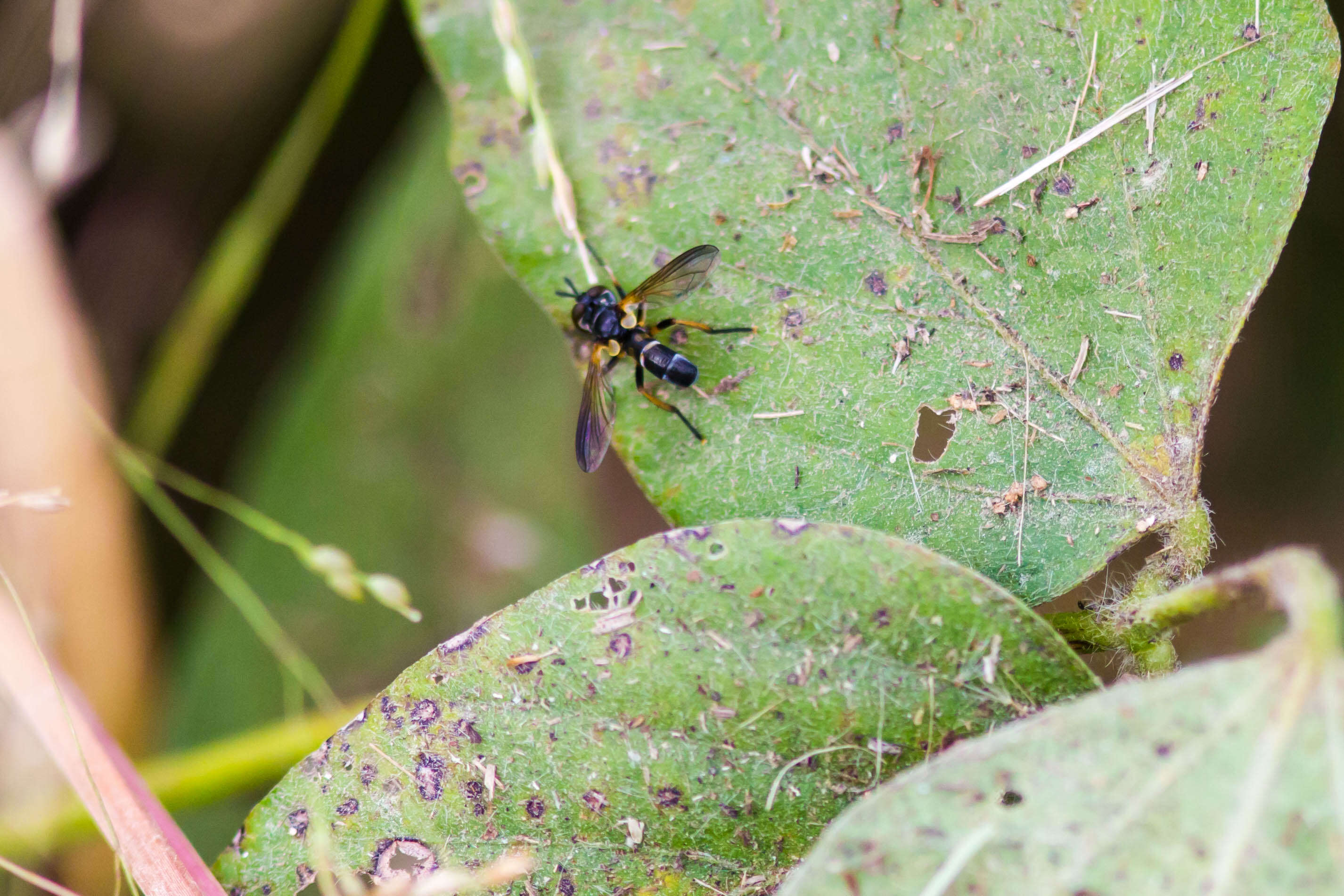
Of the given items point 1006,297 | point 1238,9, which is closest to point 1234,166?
point 1238,9

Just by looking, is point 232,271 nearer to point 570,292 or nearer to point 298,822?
point 570,292

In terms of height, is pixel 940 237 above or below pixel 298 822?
above

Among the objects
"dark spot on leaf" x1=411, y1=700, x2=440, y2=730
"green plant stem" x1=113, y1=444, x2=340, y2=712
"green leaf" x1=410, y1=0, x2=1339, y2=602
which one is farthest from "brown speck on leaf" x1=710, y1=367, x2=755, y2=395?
"green plant stem" x1=113, y1=444, x2=340, y2=712

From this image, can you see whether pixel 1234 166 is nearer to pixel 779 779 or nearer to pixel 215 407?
pixel 779 779

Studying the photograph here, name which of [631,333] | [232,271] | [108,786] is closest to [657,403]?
[631,333]

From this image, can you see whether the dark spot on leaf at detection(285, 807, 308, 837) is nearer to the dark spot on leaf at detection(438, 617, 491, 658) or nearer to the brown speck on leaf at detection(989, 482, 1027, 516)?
the dark spot on leaf at detection(438, 617, 491, 658)
